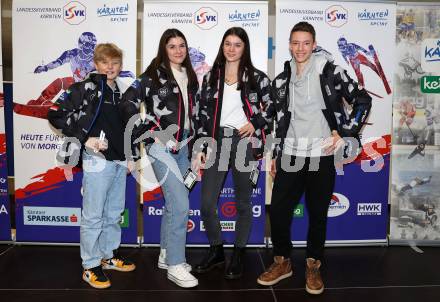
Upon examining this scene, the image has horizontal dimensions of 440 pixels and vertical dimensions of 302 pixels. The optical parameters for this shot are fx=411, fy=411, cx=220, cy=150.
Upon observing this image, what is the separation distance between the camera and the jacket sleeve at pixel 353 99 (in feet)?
8.40

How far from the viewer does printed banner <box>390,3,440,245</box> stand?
3.34m

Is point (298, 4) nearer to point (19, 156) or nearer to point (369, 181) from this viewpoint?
point (369, 181)

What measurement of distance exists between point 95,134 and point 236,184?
3.22 ft

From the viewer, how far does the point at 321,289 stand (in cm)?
260

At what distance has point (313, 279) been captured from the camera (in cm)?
263

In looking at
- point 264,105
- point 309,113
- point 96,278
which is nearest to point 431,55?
point 309,113

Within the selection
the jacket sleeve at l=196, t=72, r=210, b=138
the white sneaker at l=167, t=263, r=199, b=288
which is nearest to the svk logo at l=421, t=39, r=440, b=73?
the jacket sleeve at l=196, t=72, r=210, b=138

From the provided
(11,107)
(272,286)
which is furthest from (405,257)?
(11,107)

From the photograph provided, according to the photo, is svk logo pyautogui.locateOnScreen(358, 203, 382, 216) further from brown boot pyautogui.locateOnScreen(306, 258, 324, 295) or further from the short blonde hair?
the short blonde hair

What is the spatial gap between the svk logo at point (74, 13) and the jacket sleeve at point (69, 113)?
38.1 inches

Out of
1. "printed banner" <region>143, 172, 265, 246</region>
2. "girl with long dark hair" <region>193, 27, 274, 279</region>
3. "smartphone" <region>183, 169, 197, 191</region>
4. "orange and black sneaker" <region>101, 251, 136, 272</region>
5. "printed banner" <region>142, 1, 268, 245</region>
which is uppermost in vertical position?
"printed banner" <region>142, 1, 268, 245</region>

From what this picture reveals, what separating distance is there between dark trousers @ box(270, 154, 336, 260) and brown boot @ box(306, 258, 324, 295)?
0.04 meters

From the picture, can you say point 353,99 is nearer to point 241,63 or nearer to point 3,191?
point 241,63

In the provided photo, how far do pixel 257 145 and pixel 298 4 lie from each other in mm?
1279
